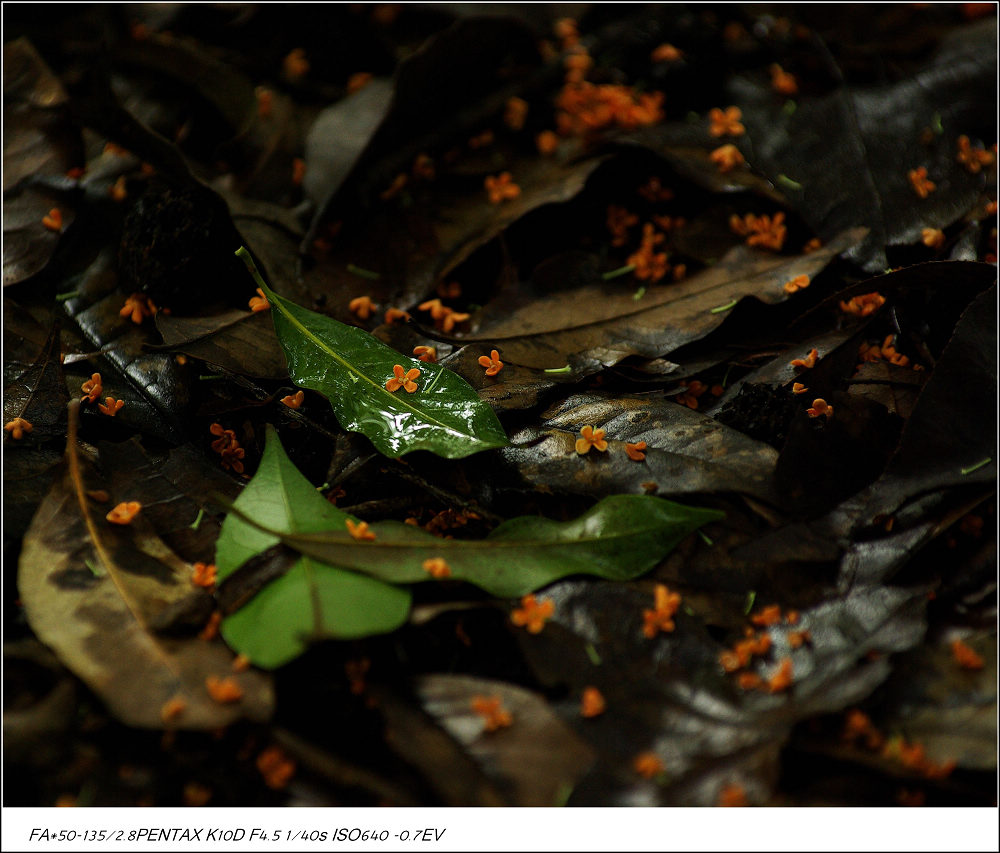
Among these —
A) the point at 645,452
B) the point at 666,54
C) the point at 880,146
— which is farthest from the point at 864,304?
the point at 666,54

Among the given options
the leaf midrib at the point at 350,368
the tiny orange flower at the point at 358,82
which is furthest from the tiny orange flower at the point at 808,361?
the tiny orange flower at the point at 358,82

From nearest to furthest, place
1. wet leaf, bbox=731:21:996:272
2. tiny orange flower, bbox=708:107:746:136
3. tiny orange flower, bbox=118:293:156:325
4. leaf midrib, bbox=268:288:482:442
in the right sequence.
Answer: leaf midrib, bbox=268:288:482:442, tiny orange flower, bbox=118:293:156:325, wet leaf, bbox=731:21:996:272, tiny orange flower, bbox=708:107:746:136

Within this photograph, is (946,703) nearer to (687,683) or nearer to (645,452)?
(687,683)

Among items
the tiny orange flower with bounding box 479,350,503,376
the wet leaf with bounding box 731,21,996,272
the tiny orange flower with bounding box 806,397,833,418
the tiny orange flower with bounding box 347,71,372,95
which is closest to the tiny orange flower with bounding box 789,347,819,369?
the tiny orange flower with bounding box 806,397,833,418

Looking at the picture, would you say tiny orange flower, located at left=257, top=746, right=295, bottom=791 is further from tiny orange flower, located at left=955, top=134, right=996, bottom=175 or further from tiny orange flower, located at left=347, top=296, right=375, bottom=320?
tiny orange flower, located at left=955, top=134, right=996, bottom=175

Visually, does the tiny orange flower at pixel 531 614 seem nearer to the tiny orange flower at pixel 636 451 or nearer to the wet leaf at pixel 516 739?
the wet leaf at pixel 516 739
